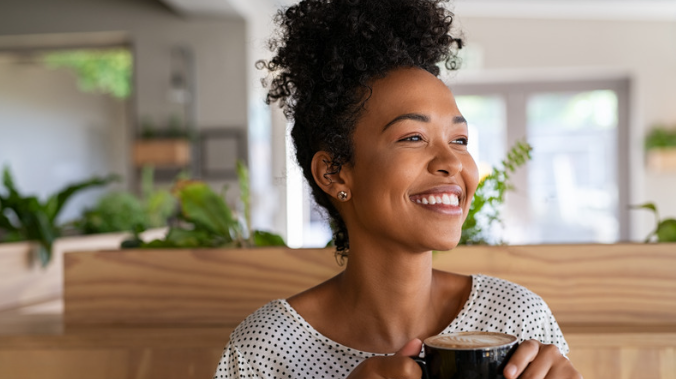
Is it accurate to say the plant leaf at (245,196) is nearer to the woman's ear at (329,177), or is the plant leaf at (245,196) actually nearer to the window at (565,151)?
the woman's ear at (329,177)

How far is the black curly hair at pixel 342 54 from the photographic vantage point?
102cm

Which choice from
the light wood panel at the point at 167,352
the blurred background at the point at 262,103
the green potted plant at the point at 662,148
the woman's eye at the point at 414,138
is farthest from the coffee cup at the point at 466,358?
the green potted plant at the point at 662,148

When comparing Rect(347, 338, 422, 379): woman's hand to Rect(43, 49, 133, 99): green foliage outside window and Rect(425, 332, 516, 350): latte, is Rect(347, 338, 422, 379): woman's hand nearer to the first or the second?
Rect(425, 332, 516, 350): latte

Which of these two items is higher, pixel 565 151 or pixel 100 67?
pixel 100 67

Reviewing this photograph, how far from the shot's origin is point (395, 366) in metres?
0.74

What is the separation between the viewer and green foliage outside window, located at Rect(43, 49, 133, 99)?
624 cm

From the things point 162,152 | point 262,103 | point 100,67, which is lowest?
point 162,152

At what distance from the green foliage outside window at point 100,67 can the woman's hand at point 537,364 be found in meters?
5.59

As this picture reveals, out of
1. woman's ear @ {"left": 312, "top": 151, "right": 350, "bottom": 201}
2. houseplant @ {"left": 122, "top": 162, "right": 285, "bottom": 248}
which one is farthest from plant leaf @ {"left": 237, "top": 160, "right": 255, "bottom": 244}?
woman's ear @ {"left": 312, "top": 151, "right": 350, "bottom": 201}

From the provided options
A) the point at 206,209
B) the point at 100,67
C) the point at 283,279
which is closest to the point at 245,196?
the point at 206,209

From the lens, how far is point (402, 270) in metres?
1.02

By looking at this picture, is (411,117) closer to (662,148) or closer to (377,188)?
(377,188)

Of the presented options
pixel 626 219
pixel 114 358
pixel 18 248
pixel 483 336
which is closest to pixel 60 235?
pixel 18 248

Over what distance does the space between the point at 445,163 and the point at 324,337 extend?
1.08 ft
